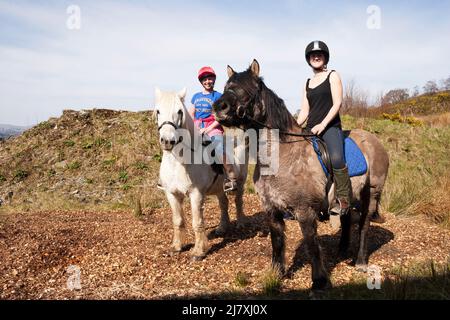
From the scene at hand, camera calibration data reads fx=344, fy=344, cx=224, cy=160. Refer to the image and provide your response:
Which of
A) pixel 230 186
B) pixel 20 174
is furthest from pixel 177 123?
pixel 20 174

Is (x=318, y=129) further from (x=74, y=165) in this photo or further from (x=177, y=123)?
(x=74, y=165)

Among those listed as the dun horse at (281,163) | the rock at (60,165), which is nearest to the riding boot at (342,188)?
the dun horse at (281,163)

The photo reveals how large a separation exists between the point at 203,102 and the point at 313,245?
2916mm

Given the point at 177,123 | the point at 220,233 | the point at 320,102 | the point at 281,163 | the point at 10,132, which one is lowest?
the point at 220,233

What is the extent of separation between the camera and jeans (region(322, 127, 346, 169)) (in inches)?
161

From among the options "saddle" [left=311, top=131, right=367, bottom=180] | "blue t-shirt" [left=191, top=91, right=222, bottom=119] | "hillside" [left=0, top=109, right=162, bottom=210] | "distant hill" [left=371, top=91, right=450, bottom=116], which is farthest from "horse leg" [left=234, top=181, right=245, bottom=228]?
"distant hill" [left=371, top=91, right=450, bottom=116]

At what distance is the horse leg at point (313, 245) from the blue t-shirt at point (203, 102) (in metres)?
2.55

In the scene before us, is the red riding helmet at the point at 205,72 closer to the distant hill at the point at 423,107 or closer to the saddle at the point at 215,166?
the saddle at the point at 215,166

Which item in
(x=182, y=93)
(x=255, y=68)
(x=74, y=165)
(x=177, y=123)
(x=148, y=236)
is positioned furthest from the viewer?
(x=74, y=165)

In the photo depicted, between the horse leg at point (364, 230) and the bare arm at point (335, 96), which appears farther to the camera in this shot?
the horse leg at point (364, 230)

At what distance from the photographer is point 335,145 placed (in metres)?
4.17

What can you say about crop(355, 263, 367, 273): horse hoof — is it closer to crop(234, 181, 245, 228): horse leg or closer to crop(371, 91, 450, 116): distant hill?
crop(234, 181, 245, 228): horse leg

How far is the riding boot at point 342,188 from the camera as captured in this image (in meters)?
4.11
